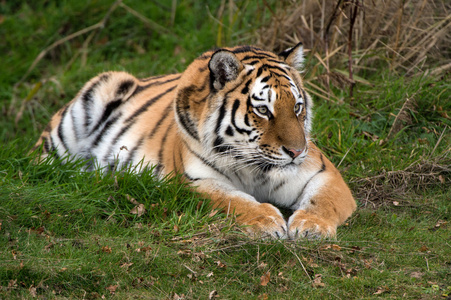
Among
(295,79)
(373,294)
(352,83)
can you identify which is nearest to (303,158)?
(295,79)

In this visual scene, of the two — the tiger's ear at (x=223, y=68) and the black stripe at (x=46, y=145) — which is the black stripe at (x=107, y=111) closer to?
the black stripe at (x=46, y=145)

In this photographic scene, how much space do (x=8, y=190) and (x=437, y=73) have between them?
4.02 meters

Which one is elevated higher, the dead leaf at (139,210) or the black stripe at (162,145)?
the black stripe at (162,145)

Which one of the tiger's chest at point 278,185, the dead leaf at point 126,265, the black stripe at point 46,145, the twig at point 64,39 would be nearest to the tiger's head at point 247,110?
the tiger's chest at point 278,185

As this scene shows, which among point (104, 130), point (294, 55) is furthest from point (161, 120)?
point (294, 55)

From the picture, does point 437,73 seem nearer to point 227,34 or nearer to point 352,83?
point 352,83

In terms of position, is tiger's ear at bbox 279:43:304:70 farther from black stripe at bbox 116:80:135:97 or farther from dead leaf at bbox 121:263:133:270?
dead leaf at bbox 121:263:133:270

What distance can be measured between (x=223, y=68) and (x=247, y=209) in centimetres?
97

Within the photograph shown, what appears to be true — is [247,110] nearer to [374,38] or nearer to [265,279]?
[265,279]

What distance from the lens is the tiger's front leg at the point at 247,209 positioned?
3.51 meters

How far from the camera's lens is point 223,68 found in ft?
12.6

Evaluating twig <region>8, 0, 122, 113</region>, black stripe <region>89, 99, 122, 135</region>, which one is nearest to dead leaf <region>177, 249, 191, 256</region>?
black stripe <region>89, 99, 122, 135</region>

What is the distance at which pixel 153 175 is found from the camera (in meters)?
4.20

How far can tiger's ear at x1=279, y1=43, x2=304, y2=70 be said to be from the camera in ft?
13.8
